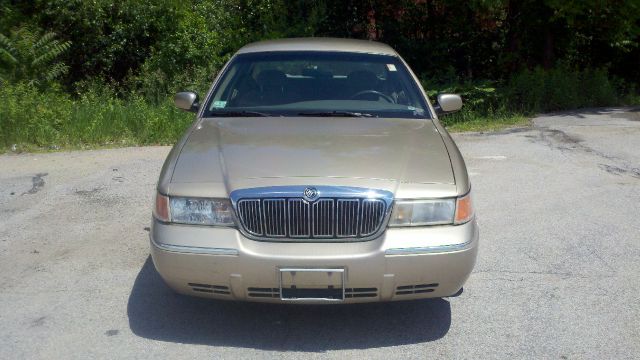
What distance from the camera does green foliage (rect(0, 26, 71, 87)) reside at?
1365 centimetres

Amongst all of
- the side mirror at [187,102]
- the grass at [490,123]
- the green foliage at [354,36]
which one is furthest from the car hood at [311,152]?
the green foliage at [354,36]

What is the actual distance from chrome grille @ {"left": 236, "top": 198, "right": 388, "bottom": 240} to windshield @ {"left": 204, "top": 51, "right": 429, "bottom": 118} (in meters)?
1.46

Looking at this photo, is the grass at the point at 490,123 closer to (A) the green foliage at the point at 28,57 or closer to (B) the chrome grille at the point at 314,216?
(A) the green foliage at the point at 28,57

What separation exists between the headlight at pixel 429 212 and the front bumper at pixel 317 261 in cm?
4

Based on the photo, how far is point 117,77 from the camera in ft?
52.1

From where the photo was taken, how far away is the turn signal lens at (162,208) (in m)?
4.10

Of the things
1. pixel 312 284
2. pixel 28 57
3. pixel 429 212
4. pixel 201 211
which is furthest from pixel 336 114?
pixel 28 57

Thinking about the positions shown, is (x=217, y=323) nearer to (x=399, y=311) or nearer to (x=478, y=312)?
(x=399, y=311)

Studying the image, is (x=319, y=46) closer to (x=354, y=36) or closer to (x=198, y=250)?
(x=198, y=250)

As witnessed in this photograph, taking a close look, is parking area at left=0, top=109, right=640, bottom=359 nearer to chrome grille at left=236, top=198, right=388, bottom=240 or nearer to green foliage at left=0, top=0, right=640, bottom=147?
chrome grille at left=236, top=198, right=388, bottom=240

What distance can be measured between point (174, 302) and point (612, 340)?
2.73 metres

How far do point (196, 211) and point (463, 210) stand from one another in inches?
59.0

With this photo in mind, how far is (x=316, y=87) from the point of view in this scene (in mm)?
5723

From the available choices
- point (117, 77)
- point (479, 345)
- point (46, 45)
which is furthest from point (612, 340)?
point (117, 77)
